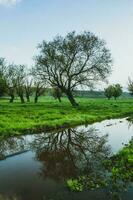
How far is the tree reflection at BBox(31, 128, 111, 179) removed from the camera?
14.3 m

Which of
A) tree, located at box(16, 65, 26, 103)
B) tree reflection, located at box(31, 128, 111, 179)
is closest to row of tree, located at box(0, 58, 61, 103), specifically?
tree, located at box(16, 65, 26, 103)

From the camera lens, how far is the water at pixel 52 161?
1128 cm

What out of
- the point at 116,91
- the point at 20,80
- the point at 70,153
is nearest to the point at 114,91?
the point at 116,91

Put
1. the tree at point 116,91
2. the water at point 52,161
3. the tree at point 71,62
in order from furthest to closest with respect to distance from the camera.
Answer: the tree at point 116,91, the tree at point 71,62, the water at point 52,161

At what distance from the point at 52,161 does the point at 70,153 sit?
6.92 ft

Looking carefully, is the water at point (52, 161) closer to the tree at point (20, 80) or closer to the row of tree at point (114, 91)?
the tree at point (20, 80)

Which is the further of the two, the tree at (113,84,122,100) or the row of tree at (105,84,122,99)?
the row of tree at (105,84,122,99)

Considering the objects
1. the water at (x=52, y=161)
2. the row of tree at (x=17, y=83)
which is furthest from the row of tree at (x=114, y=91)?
the water at (x=52, y=161)

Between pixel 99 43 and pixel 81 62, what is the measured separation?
505 cm

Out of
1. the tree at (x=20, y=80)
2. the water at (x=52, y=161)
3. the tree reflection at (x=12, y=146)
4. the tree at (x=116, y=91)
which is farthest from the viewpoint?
the tree at (x=116, y=91)

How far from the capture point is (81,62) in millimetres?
63000

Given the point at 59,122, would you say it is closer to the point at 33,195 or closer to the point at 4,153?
the point at 4,153

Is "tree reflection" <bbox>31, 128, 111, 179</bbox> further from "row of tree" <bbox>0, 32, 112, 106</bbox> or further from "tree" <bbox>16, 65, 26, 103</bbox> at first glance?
"tree" <bbox>16, 65, 26, 103</bbox>

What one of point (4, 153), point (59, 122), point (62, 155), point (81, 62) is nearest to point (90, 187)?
point (62, 155)
